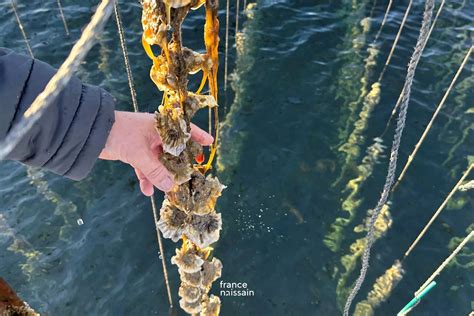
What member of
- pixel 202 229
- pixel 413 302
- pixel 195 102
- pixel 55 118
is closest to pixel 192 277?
A: pixel 202 229

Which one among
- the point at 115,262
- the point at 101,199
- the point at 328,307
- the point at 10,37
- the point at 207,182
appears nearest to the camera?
the point at 207,182

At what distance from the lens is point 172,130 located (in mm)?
1680

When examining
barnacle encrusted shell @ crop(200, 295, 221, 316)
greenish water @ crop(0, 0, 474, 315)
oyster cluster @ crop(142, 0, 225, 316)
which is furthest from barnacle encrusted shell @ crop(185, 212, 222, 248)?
greenish water @ crop(0, 0, 474, 315)

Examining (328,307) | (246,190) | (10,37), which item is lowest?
(328,307)

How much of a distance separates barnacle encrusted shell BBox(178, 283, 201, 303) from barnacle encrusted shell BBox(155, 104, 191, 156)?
3.56 ft

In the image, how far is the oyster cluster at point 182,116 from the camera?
4.76 feet

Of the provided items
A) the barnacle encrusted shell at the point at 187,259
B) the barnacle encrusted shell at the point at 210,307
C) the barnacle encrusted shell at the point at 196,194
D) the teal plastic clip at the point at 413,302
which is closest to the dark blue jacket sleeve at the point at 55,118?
the barnacle encrusted shell at the point at 196,194

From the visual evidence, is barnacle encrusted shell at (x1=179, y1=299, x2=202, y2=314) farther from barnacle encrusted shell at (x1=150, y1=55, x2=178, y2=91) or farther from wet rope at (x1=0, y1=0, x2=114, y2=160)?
wet rope at (x1=0, y1=0, x2=114, y2=160)

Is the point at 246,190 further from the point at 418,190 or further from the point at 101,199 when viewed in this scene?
the point at 418,190

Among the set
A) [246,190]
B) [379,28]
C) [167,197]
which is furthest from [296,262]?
[379,28]

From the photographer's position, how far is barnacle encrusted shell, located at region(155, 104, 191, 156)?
1.67 metres

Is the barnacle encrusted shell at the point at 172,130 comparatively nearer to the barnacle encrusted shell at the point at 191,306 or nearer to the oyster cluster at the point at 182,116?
the oyster cluster at the point at 182,116

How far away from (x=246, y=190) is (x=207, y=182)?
3123 mm

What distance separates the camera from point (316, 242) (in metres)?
4.59
